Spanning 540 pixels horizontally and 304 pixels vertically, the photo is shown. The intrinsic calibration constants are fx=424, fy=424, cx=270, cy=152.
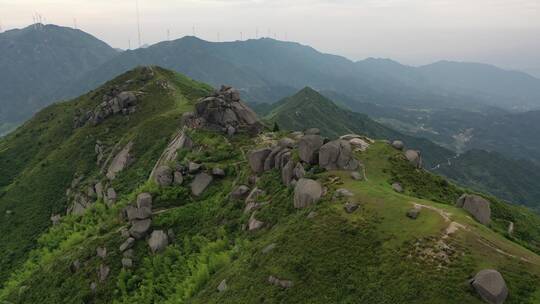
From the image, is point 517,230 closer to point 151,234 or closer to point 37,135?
point 151,234

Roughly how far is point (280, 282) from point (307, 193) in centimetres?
1180

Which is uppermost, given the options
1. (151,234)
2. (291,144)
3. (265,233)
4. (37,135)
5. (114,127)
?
(291,144)

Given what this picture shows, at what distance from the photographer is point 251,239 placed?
146ft

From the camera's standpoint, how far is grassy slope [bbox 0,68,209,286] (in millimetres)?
85938

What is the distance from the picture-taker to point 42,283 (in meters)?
55.0

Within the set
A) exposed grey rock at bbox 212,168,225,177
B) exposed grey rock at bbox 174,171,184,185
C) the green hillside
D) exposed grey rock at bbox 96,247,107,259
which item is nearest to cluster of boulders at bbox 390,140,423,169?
the green hillside

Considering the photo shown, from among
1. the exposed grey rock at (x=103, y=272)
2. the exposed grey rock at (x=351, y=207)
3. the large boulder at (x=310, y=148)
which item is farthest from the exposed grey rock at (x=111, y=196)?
the exposed grey rock at (x=351, y=207)

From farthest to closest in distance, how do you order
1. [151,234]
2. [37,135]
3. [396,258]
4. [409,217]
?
[37,135] → [151,234] → [409,217] → [396,258]

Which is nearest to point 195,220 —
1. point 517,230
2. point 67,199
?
point 517,230

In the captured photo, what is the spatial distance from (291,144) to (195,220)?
634 inches

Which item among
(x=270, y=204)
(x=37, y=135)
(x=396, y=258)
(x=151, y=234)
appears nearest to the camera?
(x=396, y=258)

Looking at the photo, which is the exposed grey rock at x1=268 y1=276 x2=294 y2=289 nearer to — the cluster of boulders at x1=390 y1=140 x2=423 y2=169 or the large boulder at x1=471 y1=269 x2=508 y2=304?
the large boulder at x1=471 y1=269 x2=508 y2=304

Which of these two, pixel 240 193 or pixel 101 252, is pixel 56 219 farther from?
pixel 240 193

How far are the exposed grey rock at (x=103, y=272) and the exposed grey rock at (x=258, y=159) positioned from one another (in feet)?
70.1
